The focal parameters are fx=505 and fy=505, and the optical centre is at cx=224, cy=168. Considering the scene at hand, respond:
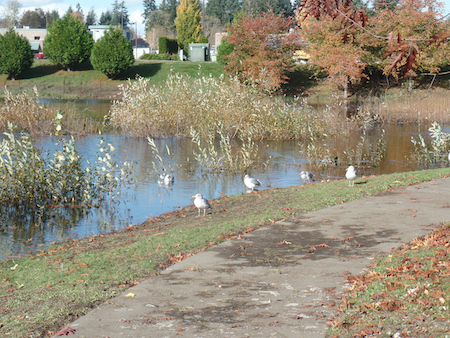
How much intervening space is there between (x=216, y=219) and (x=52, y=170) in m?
4.08

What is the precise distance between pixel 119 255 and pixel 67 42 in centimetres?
4679

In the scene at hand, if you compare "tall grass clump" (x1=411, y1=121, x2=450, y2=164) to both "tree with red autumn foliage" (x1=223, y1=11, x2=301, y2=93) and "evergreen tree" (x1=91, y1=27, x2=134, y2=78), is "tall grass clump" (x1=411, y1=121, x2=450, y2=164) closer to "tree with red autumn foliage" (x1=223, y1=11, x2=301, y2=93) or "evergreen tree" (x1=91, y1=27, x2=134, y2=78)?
"tree with red autumn foliage" (x1=223, y1=11, x2=301, y2=93)

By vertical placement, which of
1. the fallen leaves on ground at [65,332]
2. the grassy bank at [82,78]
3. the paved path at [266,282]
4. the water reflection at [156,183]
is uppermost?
the grassy bank at [82,78]

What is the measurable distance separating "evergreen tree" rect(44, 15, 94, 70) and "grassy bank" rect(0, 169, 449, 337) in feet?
142

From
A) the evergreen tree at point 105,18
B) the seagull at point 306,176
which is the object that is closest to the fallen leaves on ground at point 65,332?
the seagull at point 306,176

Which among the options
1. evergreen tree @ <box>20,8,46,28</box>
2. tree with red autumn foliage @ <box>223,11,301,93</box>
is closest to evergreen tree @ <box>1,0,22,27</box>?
evergreen tree @ <box>20,8,46,28</box>

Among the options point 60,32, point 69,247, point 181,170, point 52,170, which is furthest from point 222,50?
point 69,247

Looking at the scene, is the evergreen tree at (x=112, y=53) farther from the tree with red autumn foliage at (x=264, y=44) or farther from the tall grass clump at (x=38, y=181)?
the tall grass clump at (x=38, y=181)

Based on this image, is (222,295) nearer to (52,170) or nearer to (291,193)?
(291,193)

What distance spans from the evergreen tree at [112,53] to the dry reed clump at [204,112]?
93.6 feet

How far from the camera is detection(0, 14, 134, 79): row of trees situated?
1849 inches

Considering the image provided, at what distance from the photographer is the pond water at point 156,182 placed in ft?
29.9

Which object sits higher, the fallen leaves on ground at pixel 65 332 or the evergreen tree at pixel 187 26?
the evergreen tree at pixel 187 26

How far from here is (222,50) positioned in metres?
49.0
